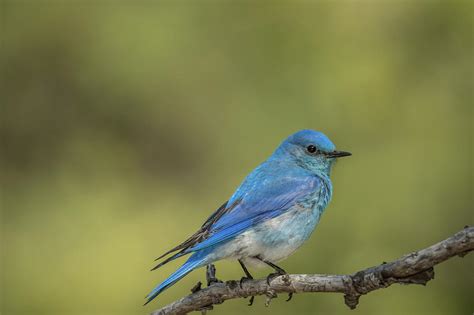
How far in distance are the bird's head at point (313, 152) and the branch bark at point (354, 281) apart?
4.66ft

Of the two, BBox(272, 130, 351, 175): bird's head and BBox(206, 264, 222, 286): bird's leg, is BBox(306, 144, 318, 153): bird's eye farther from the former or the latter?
BBox(206, 264, 222, 286): bird's leg

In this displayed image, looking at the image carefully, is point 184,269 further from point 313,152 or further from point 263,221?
point 313,152

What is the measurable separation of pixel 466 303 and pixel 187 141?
3.90 m

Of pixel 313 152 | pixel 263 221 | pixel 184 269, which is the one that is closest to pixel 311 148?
pixel 313 152

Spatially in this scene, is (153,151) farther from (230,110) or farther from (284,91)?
(284,91)

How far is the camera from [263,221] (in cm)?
459

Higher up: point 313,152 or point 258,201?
point 313,152

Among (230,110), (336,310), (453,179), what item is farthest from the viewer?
(230,110)

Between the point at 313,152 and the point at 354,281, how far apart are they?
2.09 m

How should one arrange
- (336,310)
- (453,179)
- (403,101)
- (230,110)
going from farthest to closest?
(230,110), (403,101), (453,179), (336,310)

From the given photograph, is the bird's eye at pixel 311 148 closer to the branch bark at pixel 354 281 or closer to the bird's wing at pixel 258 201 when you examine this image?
the bird's wing at pixel 258 201

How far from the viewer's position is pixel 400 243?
6434 millimetres

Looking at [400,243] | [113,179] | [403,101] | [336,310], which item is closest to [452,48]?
[403,101]

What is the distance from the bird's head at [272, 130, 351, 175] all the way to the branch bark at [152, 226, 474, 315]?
55.9 inches
